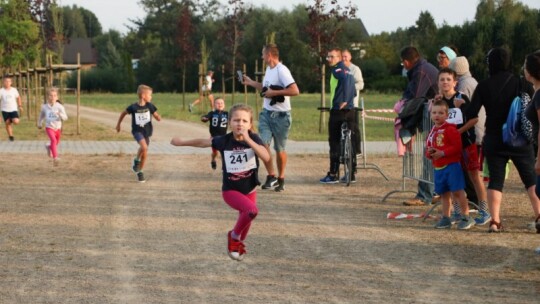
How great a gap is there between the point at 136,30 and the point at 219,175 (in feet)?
333

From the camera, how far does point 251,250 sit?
9.27m

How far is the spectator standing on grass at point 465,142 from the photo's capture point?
10969 mm

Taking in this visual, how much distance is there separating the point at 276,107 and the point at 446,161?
177 inches

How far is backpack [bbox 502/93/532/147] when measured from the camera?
9719mm

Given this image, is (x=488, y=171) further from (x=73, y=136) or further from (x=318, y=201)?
(x=73, y=136)

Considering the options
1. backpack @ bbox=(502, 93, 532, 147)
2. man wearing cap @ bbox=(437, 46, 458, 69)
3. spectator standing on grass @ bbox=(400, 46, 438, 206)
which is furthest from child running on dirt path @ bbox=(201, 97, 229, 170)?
backpack @ bbox=(502, 93, 532, 147)

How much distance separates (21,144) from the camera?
24.2 m

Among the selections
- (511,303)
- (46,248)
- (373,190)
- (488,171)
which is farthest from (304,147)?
(511,303)

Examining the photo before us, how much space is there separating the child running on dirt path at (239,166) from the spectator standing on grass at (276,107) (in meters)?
5.68

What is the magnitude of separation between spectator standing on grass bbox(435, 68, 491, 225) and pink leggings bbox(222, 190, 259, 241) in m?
3.10

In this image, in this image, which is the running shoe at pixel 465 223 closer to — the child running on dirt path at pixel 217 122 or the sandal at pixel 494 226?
the sandal at pixel 494 226

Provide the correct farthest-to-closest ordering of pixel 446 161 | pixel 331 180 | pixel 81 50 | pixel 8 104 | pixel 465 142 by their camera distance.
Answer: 1. pixel 81 50
2. pixel 8 104
3. pixel 331 180
4. pixel 465 142
5. pixel 446 161

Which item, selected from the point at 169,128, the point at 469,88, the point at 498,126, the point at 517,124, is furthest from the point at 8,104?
the point at 517,124

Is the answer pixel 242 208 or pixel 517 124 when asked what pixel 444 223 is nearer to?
pixel 517 124
